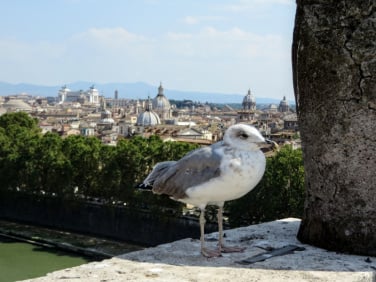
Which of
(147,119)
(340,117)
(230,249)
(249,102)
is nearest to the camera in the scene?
(230,249)

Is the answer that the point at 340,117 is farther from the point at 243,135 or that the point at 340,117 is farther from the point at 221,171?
the point at 221,171

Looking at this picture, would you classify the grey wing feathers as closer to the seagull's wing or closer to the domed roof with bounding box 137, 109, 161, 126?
the seagull's wing

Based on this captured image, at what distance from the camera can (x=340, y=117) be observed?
5.96 meters

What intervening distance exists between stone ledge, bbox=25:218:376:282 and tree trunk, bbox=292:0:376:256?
0.87 feet

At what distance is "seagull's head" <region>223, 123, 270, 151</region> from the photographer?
5.39 meters

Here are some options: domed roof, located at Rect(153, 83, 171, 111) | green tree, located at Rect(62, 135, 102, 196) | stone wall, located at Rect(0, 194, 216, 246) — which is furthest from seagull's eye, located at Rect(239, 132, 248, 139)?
domed roof, located at Rect(153, 83, 171, 111)

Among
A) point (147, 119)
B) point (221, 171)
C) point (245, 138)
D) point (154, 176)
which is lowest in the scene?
point (147, 119)

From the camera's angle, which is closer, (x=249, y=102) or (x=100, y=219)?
(x=100, y=219)

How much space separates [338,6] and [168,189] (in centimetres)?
217

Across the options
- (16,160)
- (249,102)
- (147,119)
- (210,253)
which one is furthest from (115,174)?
(249,102)

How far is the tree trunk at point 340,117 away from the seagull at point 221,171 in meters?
0.86

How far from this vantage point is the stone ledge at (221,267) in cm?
503

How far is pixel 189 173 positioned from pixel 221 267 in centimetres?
79

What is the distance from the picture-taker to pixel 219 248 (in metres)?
5.72
